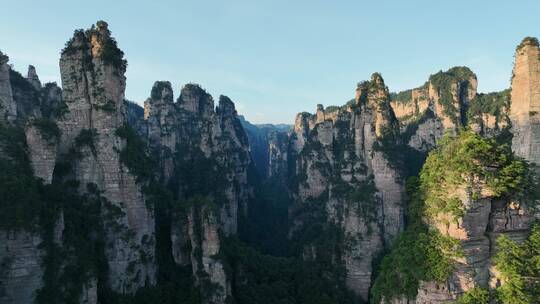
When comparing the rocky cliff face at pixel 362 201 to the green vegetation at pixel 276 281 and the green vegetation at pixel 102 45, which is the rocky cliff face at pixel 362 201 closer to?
the green vegetation at pixel 276 281

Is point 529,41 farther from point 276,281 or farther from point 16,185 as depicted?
point 16,185

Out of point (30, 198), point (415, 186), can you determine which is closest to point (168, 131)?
point (30, 198)

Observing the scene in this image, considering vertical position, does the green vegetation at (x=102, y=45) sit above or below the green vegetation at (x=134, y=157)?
above

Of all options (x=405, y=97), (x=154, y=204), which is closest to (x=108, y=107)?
(x=154, y=204)

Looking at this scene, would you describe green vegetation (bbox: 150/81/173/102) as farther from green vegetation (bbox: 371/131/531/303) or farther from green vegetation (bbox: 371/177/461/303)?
green vegetation (bbox: 371/131/531/303)

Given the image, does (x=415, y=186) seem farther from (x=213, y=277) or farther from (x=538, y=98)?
(x=213, y=277)

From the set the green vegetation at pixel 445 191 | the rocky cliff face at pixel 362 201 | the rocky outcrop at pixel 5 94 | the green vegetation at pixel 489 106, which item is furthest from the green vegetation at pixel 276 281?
the green vegetation at pixel 489 106
